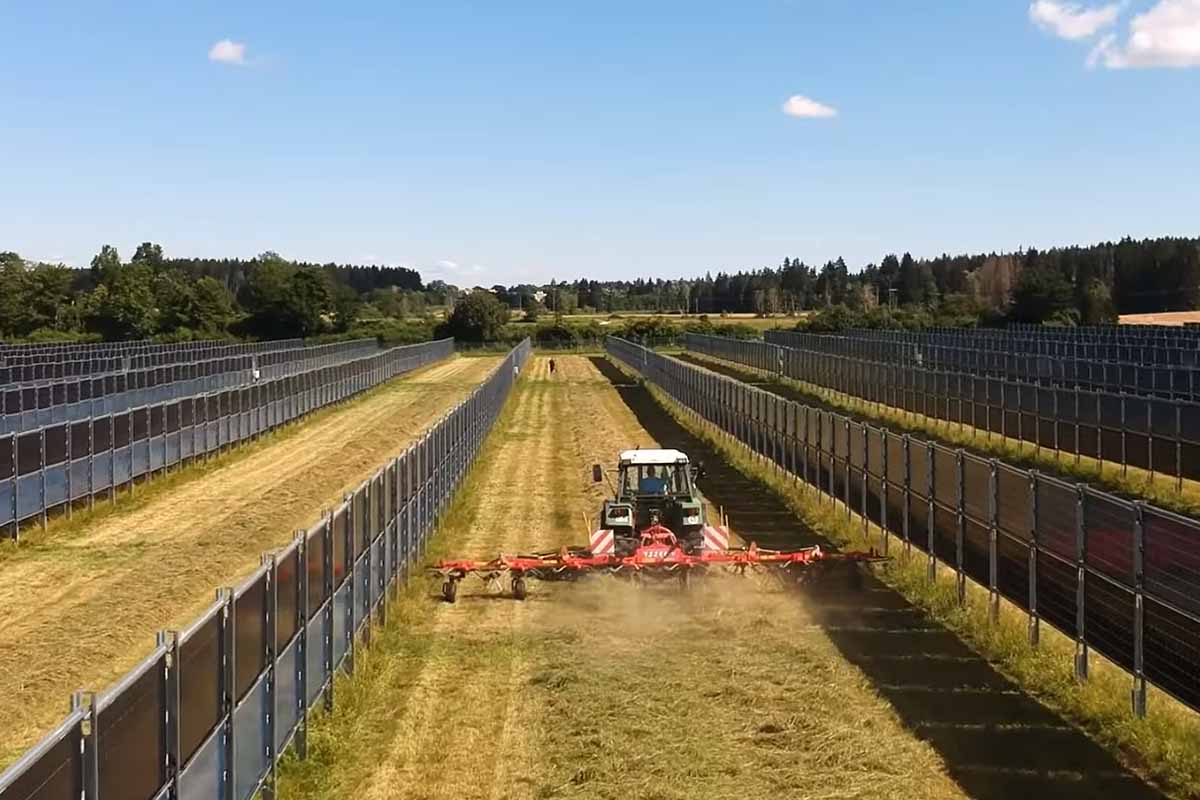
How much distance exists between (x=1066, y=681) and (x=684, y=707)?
466 centimetres

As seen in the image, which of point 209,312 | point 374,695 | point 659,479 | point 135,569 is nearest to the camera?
point 374,695

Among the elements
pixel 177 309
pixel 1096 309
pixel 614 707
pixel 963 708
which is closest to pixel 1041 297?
pixel 1096 309

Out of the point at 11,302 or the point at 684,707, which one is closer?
the point at 684,707

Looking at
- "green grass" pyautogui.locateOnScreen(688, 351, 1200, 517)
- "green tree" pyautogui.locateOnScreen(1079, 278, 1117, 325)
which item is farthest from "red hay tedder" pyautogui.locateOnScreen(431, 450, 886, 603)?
"green tree" pyautogui.locateOnScreen(1079, 278, 1117, 325)

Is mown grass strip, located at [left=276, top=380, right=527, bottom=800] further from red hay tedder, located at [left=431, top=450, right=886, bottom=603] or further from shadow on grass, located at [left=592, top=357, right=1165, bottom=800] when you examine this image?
shadow on grass, located at [left=592, top=357, right=1165, bottom=800]

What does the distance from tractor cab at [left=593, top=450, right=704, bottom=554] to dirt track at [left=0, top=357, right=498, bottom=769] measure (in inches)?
271

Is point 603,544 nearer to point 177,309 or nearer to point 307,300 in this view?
point 307,300

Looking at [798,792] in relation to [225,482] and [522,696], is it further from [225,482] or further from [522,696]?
[225,482]

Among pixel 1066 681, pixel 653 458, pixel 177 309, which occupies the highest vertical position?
pixel 177 309

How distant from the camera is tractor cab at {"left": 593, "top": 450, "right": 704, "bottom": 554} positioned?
20406 mm

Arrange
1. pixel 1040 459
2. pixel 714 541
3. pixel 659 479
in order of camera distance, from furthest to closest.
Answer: pixel 1040 459 < pixel 659 479 < pixel 714 541

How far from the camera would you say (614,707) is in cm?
1330

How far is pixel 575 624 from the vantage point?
17.2 meters

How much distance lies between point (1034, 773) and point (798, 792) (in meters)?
2.45
